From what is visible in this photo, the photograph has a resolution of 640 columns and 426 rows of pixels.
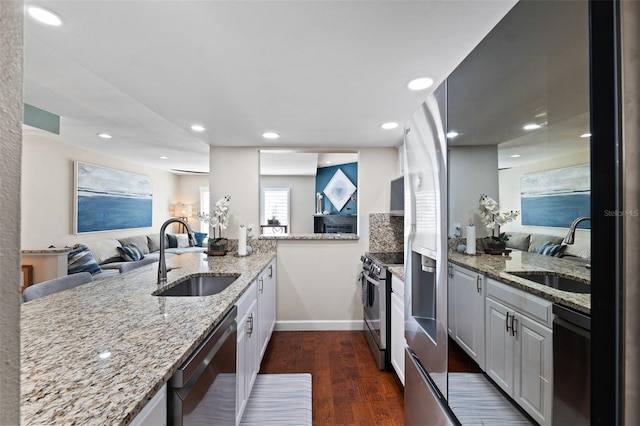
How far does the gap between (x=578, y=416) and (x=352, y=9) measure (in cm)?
140

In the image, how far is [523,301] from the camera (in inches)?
23.6

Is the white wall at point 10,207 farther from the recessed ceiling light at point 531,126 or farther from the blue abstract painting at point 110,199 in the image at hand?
the blue abstract painting at point 110,199

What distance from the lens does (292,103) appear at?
7.04 ft

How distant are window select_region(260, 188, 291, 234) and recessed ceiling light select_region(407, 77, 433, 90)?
638 centimetres

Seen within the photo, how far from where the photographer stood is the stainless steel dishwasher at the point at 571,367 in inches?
18.7

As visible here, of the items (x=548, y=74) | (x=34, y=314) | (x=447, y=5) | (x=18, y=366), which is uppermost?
(x=447, y=5)

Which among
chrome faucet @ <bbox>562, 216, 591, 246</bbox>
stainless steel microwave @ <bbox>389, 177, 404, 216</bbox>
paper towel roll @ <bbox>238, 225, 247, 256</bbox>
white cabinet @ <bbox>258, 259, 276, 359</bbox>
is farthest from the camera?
paper towel roll @ <bbox>238, 225, 247, 256</bbox>

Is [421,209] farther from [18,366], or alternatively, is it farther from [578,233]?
[18,366]

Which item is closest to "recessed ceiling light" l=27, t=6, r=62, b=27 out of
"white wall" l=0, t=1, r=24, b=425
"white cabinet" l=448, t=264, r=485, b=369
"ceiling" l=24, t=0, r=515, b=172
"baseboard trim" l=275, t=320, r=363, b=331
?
"ceiling" l=24, t=0, r=515, b=172

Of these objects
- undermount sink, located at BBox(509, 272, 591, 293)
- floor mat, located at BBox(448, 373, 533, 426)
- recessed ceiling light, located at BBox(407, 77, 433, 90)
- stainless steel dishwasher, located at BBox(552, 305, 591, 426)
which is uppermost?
recessed ceiling light, located at BBox(407, 77, 433, 90)

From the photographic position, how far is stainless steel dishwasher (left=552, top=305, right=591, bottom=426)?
0.47m

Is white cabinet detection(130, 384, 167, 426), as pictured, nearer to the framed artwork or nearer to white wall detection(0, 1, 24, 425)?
white wall detection(0, 1, 24, 425)

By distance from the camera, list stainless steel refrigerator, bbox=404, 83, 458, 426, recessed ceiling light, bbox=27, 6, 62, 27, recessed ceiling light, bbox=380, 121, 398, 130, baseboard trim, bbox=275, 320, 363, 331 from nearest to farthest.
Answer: stainless steel refrigerator, bbox=404, 83, 458, 426, recessed ceiling light, bbox=27, 6, 62, 27, recessed ceiling light, bbox=380, 121, 398, 130, baseboard trim, bbox=275, 320, 363, 331

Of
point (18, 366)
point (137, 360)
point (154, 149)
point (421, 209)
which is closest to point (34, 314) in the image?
point (137, 360)
